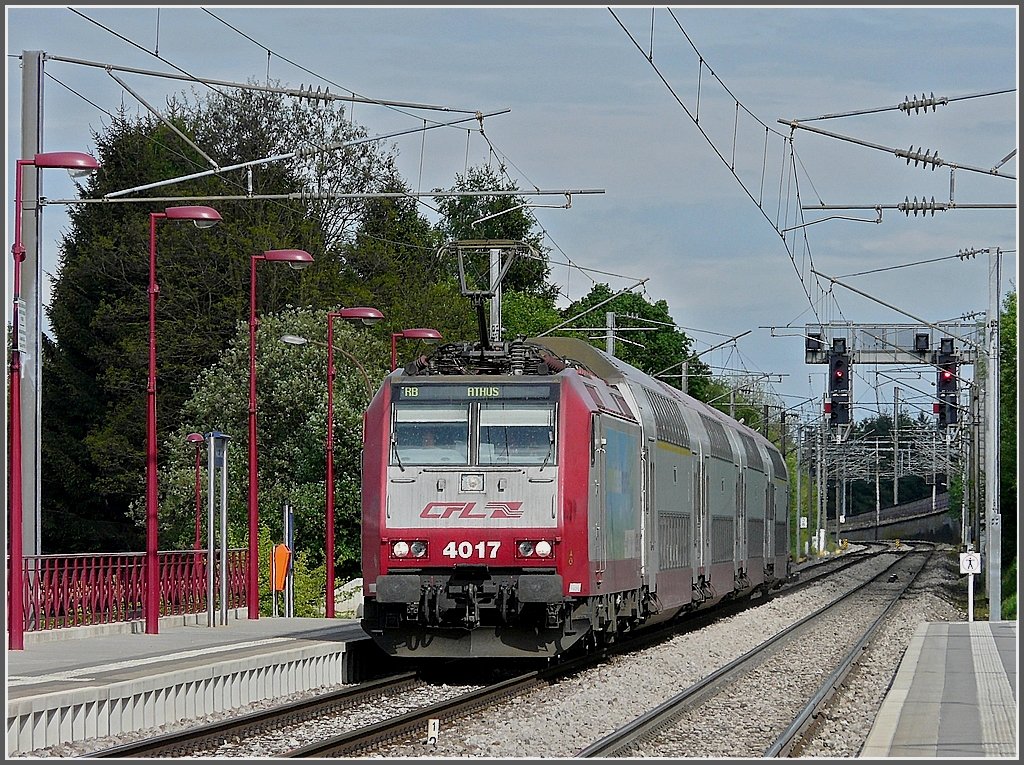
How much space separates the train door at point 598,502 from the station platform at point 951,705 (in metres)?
3.73

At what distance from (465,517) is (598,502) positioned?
1894mm

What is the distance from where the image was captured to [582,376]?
21062mm

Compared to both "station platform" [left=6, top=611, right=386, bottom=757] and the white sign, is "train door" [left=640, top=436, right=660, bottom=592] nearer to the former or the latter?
"station platform" [left=6, top=611, right=386, bottom=757]

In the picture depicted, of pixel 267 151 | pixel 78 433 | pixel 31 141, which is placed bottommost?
pixel 78 433

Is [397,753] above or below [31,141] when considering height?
below

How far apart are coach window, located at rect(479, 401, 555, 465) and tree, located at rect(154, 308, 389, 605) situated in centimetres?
2814

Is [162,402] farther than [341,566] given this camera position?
Yes

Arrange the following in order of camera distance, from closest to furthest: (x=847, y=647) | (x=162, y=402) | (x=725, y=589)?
(x=847, y=647), (x=725, y=589), (x=162, y=402)

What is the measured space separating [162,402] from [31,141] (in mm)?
34607

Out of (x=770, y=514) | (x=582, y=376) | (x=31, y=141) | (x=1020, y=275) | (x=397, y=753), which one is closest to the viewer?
(x=397, y=753)

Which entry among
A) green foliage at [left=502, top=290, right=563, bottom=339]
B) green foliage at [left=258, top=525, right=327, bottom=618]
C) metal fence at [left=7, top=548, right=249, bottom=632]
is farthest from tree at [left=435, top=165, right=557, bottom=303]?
metal fence at [left=7, top=548, right=249, bottom=632]

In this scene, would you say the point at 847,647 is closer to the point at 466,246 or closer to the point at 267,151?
the point at 466,246

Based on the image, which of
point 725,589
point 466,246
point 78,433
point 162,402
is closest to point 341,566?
point 162,402

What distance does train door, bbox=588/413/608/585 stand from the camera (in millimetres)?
20297
